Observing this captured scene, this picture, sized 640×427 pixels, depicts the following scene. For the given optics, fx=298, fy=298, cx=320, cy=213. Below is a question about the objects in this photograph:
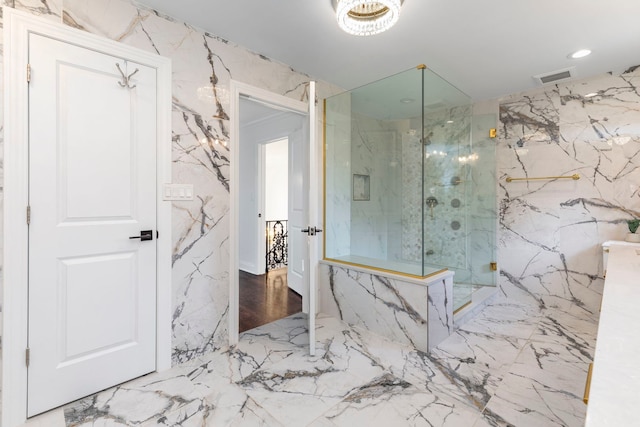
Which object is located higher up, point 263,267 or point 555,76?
point 555,76

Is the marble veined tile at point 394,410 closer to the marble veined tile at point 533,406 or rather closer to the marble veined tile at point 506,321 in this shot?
the marble veined tile at point 533,406

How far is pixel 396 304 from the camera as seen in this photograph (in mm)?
2393

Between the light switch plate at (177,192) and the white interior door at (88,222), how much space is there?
0.09 meters

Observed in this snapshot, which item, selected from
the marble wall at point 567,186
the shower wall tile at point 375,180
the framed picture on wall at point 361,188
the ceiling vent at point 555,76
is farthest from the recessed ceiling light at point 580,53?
the framed picture on wall at point 361,188

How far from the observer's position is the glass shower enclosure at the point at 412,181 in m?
2.72

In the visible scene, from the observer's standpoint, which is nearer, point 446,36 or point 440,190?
point 446,36

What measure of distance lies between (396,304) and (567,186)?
2.21 metres

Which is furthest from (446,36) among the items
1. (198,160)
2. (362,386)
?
(362,386)

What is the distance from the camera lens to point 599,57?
2469mm

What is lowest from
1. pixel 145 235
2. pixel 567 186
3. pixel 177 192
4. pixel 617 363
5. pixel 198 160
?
pixel 617 363

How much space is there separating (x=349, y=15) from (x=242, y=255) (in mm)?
3789

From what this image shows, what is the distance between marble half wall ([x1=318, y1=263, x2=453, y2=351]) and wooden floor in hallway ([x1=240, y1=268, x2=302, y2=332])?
59cm

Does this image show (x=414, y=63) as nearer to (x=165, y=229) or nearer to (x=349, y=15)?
(x=349, y=15)

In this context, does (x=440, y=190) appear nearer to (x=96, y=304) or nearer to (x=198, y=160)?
(x=198, y=160)
